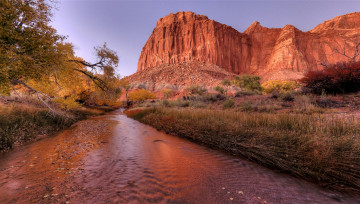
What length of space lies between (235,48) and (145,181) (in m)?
123

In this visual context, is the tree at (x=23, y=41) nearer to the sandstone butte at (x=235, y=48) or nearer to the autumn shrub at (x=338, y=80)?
the autumn shrub at (x=338, y=80)

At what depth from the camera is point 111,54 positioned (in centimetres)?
1347

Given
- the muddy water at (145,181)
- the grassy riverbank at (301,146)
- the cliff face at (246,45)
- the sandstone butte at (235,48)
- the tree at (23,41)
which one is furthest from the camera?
the cliff face at (246,45)

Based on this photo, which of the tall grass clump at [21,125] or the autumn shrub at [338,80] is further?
the autumn shrub at [338,80]

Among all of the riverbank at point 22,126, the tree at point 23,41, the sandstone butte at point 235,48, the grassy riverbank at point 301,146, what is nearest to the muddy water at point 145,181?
the grassy riverbank at point 301,146

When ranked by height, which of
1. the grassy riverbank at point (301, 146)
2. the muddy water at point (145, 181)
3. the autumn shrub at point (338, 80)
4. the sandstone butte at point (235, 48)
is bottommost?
the muddy water at point (145, 181)

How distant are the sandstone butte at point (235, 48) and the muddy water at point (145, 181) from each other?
69136mm

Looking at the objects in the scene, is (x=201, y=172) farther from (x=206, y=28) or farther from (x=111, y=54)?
(x=206, y=28)

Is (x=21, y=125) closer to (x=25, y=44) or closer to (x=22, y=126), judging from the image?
(x=22, y=126)

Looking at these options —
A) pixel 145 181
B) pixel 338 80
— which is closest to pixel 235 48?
pixel 338 80

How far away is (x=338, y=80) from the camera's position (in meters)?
11.4

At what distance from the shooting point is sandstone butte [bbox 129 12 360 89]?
82.6 meters

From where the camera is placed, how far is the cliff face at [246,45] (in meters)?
88.1

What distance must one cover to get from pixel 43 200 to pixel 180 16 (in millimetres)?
130872
